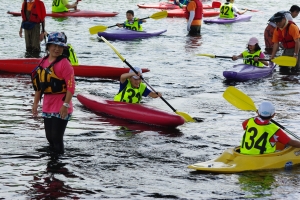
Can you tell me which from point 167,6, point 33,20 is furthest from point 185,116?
point 167,6

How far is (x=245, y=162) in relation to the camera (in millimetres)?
7480

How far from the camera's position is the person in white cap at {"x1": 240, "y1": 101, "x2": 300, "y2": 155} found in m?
7.47

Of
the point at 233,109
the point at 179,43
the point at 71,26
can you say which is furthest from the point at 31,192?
the point at 71,26

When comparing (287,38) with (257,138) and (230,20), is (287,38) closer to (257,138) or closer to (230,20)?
(257,138)

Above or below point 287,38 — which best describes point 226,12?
below

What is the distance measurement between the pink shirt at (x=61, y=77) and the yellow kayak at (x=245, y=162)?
1.53 metres

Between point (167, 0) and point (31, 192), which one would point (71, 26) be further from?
point (31, 192)

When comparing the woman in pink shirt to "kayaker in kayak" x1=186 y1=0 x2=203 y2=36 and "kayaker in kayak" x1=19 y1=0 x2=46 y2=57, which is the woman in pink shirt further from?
"kayaker in kayak" x1=186 y1=0 x2=203 y2=36

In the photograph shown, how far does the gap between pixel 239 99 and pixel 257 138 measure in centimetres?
104

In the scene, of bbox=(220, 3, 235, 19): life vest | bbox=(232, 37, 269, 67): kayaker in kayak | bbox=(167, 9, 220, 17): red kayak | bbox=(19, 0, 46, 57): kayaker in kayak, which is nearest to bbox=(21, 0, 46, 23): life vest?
bbox=(19, 0, 46, 57): kayaker in kayak

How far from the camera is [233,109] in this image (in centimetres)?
1109

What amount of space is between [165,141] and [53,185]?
7.68 feet

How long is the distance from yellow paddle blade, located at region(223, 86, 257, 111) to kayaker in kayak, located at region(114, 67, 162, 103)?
1.57 meters

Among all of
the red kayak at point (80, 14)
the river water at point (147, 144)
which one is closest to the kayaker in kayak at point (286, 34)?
the river water at point (147, 144)
